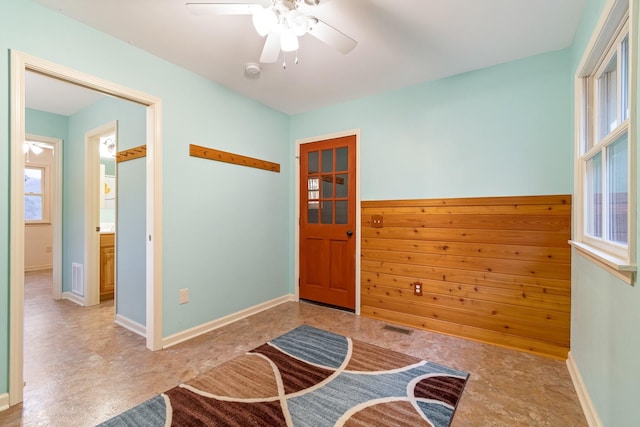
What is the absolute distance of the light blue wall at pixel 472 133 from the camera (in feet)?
7.34

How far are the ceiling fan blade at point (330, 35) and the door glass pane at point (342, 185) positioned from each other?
64.7 inches

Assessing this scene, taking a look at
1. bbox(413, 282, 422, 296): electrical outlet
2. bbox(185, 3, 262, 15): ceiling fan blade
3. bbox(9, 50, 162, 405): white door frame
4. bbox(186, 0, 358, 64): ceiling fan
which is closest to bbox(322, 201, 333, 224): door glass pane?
bbox(413, 282, 422, 296): electrical outlet

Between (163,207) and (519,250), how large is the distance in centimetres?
301

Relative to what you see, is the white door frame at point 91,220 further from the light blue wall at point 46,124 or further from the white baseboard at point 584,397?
the white baseboard at point 584,397

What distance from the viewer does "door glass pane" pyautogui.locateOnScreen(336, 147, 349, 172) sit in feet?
10.8

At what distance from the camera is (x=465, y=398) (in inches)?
67.6

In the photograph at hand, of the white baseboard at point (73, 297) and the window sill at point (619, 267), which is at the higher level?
the window sill at point (619, 267)

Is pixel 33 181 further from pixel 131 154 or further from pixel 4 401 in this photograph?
pixel 4 401

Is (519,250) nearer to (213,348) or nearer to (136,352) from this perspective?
(213,348)

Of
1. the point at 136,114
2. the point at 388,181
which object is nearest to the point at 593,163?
the point at 388,181

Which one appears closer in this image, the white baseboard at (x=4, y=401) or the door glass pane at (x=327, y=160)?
the white baseboard at (x=4, y=401)

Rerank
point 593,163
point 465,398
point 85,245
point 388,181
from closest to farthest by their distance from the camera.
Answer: point 465,398
point 593,163
point 388,181
point 85,245

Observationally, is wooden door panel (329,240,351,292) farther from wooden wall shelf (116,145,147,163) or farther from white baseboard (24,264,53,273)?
white baseboard (24,264,53,273)

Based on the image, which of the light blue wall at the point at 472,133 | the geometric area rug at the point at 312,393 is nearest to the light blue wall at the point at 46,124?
the light blue wall at the point at 472,133
